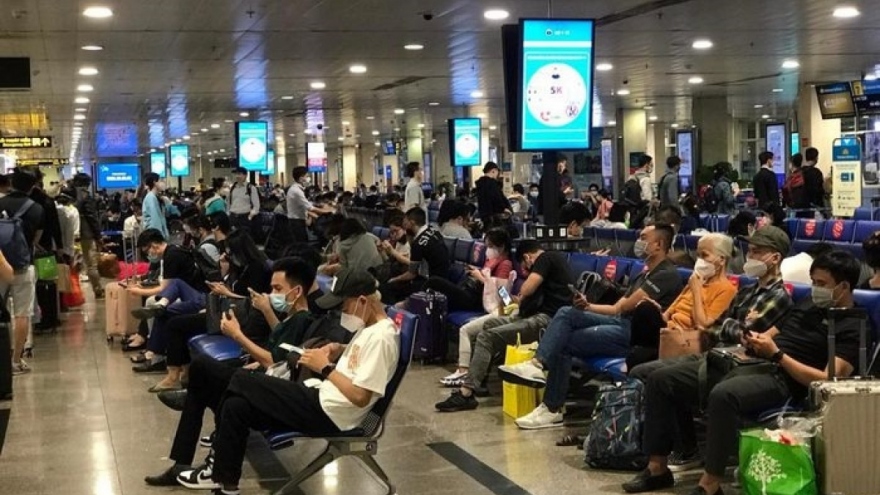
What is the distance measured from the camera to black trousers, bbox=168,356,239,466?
A: 19.6 ft

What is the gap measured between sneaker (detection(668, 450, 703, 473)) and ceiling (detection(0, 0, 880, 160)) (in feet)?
25.3

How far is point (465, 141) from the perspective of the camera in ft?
80.4

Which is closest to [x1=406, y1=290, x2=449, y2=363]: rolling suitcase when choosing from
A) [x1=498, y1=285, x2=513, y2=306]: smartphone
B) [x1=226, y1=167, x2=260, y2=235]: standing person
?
[x1=498, y1=285, x2=513, y2=306]: smartphone

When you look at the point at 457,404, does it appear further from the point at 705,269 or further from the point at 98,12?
the point at 98,12

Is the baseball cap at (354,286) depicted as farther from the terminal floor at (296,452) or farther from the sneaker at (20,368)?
the sneaker at (20,368)

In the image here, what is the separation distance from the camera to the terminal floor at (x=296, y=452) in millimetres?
6051

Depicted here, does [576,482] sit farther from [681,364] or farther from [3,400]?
[3,400]

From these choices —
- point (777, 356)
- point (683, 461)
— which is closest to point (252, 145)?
point (683, 461)

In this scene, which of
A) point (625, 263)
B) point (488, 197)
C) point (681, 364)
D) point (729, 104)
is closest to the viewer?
point (681, 364)

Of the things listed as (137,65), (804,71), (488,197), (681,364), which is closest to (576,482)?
(681,364)

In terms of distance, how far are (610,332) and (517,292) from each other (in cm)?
183

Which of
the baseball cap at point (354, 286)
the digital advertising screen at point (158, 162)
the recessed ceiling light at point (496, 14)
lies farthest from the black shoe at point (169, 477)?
the digital advertising screen at point (158, 162)

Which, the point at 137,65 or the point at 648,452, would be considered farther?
the point at 137,65

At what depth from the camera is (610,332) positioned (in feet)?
23.1
